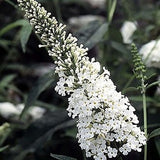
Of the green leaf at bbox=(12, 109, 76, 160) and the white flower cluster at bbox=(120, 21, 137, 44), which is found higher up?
the white flower cluster at bbox=(120, 21, 137, 44)

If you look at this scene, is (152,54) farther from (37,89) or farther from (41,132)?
(41,132)

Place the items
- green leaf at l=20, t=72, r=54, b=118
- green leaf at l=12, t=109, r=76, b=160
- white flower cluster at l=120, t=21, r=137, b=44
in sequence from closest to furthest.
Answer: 1. green leaf at l=20, t=72, r=54, b=118
2. green leaf at l=12, t=109, r=76, b=160
3. white flower cluster at l=120, t=21, r=137, b=44

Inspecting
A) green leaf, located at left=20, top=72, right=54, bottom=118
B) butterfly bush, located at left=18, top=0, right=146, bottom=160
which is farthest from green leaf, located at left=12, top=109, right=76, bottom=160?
butterfly bush, located at left=18, top=0, right=146, bottom=160

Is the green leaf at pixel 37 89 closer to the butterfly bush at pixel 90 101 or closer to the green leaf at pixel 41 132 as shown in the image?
the green leaf at pixel 41 132

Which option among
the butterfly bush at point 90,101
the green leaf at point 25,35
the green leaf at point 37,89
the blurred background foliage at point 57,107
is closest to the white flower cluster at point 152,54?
the blurred background foliage at point 57,107

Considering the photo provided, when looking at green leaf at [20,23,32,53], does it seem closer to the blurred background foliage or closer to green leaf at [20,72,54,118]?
the blurred background foliage

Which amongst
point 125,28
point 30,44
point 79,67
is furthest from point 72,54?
point 30,44

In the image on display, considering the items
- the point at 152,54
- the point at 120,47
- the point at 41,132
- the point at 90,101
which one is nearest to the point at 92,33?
the point at 120,47
